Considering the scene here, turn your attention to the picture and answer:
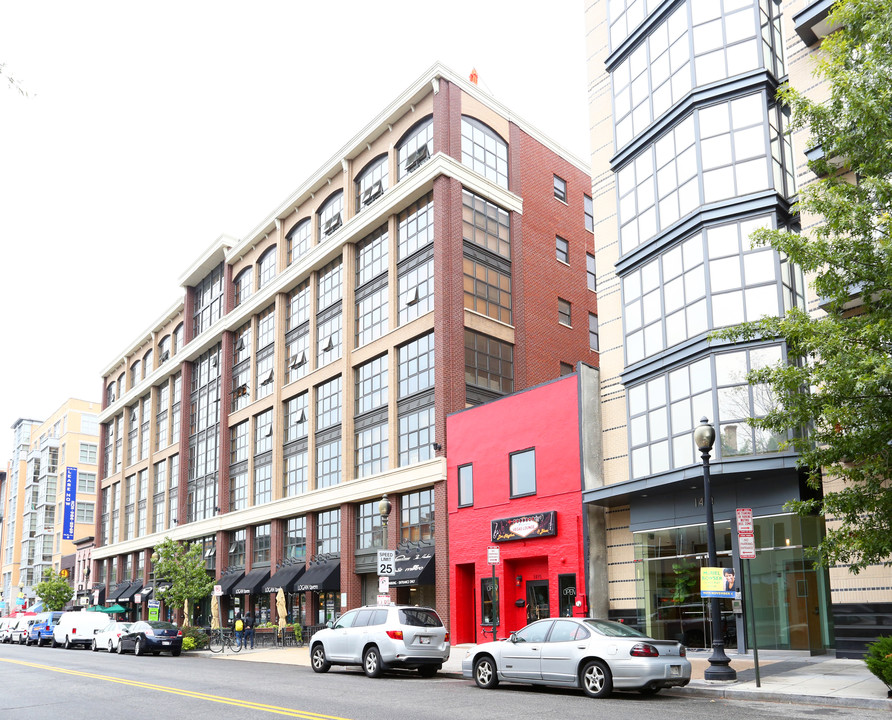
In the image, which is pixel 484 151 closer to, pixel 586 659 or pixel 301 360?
pixel 301 360

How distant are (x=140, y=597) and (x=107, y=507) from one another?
1913cm

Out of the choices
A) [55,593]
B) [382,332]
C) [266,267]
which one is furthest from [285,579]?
[55,593]

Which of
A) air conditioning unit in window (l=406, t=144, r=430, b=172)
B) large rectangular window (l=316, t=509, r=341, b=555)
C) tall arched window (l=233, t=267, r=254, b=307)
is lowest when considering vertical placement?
large rectangular window (l=316, t=509, r=341, b=555)

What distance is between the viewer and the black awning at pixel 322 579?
127 ft

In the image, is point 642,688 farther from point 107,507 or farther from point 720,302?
point 107,507

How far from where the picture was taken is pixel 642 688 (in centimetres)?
1477

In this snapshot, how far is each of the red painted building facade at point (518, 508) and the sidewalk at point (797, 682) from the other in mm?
6546

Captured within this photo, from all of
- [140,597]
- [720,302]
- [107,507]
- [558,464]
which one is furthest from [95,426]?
[720,302]

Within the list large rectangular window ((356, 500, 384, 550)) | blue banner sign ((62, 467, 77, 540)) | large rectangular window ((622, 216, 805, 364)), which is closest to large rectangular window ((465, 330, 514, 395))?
large rectangular window ((356, 500, 384, 550))

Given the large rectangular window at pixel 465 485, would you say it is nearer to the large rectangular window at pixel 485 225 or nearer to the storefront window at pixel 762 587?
the storefront window at pixel 762 587

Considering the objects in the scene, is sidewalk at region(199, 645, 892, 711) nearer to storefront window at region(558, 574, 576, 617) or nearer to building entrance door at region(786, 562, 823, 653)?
building entrance door at region(786, 562, 823, 653)

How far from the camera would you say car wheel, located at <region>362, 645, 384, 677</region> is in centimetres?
1966

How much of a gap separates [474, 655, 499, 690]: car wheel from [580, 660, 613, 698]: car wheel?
2.33 meters

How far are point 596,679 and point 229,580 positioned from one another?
37.2 m
